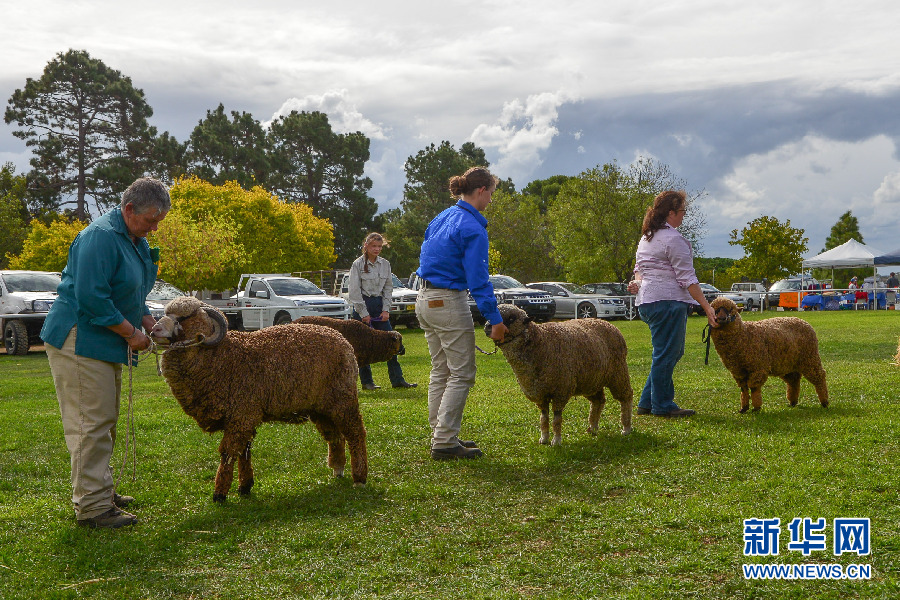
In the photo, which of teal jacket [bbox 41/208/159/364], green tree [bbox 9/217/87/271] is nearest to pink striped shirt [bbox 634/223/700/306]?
teal jacket [bbox 41/208/159/364]

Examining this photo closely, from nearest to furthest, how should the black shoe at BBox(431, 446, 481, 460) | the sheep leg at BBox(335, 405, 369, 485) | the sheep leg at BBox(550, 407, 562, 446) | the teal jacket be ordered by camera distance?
1. the teal jacket
2. the sheep leg at BBox(335, 405, 369, 485)
3. the black shoe at BBox(431, 446, 481, 460)
4. the sheep leg at BBox(550, 407, 562, 446)

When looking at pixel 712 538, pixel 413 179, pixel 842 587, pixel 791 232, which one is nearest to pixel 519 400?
pixel 712 538

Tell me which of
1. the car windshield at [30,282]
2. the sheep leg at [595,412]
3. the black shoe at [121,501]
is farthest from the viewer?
the car windshield at [30,282]

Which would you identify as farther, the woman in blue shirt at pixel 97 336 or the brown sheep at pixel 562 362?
the brown sheep at pixel 562 362

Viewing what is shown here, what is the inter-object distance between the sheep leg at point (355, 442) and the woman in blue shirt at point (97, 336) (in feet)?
5.15

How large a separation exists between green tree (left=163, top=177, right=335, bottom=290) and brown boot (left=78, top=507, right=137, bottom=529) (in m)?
32.8

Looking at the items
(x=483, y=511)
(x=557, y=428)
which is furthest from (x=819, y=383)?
(x=483, y=511)

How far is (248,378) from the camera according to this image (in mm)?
5309

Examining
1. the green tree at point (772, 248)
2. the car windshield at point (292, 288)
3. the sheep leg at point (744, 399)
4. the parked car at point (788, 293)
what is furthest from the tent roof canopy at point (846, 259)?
the sheep leg at point (744, 399)

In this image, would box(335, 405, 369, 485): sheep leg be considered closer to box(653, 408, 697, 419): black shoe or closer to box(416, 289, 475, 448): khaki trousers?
box(416, 289, 475, 448): khaki trousers

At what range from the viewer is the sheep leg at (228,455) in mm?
5230

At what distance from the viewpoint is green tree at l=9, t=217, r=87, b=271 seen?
130 feet

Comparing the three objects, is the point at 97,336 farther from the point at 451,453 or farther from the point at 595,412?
the point at 595,412

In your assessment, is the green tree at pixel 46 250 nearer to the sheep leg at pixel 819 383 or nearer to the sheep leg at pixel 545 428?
the sheep leg at pixel 545 428
